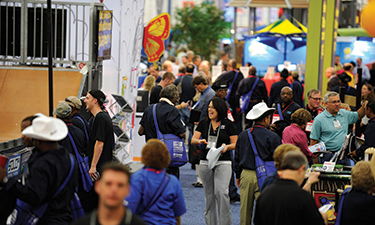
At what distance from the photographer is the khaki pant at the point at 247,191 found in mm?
5695

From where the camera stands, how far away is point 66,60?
8.16 m

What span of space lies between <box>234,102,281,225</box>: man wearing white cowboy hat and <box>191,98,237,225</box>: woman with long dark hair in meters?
0.33

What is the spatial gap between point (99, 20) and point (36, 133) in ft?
14.4

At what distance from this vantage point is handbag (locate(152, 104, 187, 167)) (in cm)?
666

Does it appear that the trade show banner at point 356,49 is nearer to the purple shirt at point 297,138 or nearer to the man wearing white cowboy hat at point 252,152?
the purple shirt at point 297,138

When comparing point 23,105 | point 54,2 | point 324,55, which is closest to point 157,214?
point 23,105

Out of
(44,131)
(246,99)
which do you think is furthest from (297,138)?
(246,99)

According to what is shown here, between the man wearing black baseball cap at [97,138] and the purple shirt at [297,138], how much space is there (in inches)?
84.4

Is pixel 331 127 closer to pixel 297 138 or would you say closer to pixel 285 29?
pixel 297 138

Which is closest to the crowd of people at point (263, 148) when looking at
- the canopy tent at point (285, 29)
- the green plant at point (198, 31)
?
the canopy tent at point (285, 29)

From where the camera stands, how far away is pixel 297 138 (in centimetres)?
615

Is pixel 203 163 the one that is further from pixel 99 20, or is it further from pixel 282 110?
pixel 99 20

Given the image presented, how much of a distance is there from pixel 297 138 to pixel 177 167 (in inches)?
64.7

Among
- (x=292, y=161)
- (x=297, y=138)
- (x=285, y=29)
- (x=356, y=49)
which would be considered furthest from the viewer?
(x=356, y=49)
